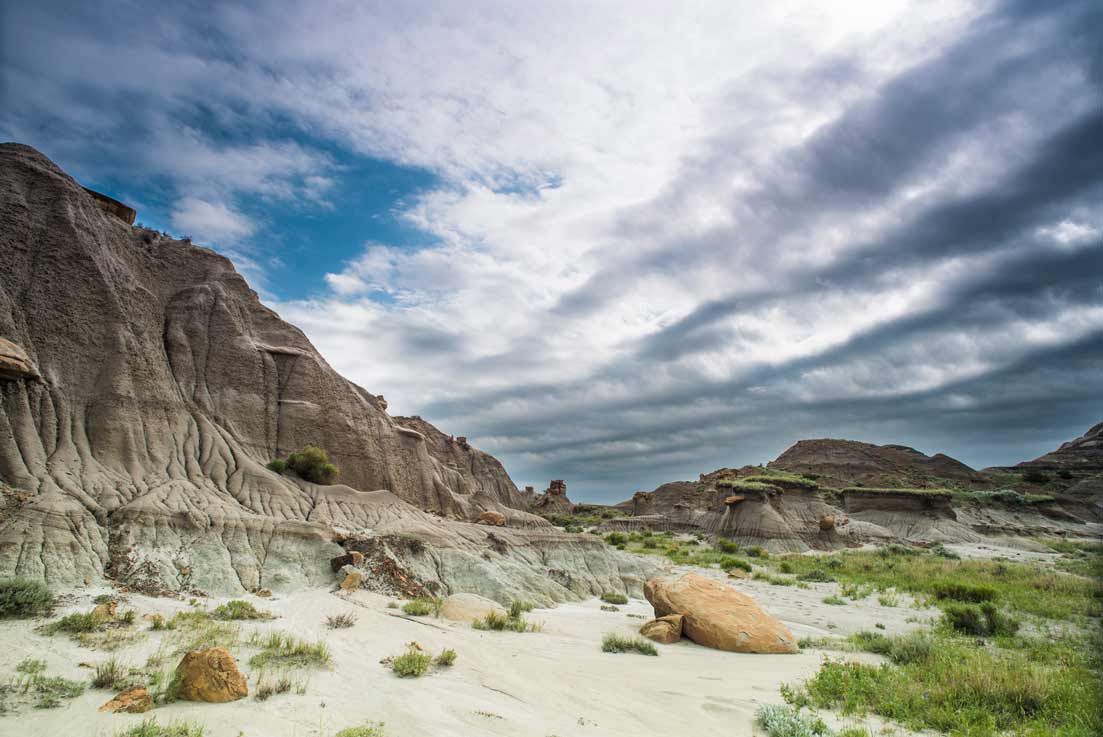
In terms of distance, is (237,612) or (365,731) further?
(237,612)

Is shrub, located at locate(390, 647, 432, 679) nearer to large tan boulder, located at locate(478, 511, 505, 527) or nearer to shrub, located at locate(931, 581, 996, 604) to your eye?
shrub, located at locate(931, 581, 996, 604)

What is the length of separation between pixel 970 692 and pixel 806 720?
2.88 metres

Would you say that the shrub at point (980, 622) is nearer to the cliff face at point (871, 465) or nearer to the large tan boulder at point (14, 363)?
the large tan boulder at point (14, 363)

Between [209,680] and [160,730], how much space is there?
1.39m

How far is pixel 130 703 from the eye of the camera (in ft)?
23.6

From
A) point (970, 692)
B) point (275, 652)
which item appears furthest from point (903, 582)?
point (275, 652)

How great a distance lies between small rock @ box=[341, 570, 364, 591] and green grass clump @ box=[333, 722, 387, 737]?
12.4 m

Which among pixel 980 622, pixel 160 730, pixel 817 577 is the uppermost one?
pixel 160 730

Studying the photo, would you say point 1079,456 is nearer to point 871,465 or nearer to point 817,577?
point 871,465

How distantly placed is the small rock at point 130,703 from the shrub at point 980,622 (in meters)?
18.0

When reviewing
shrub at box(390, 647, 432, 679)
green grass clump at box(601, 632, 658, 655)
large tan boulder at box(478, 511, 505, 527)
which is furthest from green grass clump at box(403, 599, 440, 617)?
large tan boulder at box(478, 511, 505, 527)

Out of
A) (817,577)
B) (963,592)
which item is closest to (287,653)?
(963,592)

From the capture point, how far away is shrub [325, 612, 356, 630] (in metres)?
13.0

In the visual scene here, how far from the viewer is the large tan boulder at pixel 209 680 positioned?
756cm
